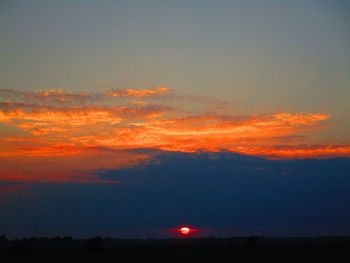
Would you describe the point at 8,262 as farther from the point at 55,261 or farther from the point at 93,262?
the point at 93,262

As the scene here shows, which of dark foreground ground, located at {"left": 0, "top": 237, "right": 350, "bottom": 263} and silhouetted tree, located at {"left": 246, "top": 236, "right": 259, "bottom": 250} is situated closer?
dark foreground ground, located at {"left": 0, "top": 237, "right": 350, "bottom": 263}

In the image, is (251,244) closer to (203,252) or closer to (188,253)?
(203,252)

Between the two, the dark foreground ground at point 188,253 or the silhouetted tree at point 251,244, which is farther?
the silhouetted tree at point 251,244

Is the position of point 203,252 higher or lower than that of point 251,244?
lower

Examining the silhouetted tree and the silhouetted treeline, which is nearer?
the silhouetted treeline

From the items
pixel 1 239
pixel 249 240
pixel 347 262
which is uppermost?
pixel 1 239

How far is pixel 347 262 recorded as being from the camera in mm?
45375

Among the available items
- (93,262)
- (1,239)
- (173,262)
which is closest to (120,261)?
(93,262)

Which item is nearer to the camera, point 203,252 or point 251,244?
point 203,252

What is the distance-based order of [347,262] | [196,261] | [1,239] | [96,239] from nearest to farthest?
[347,262] → [196,261] → [96,239] → [1,239]

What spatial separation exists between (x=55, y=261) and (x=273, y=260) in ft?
75.1

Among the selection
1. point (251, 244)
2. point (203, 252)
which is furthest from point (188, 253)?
point (251, 244)

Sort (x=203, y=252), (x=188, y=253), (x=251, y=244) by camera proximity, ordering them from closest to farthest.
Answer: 1. (x=188, y=253)
2. (x=203, y=252)
3. (x=251, y=244)

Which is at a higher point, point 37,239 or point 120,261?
point 37,239
